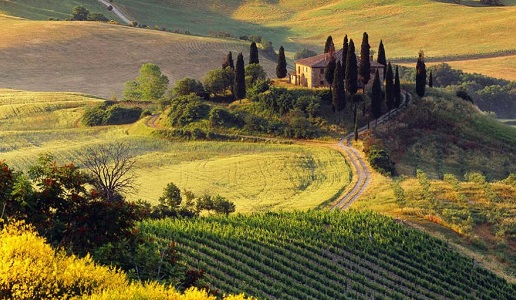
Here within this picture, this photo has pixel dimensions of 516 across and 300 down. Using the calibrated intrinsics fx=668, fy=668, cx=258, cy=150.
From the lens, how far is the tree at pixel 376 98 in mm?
74562

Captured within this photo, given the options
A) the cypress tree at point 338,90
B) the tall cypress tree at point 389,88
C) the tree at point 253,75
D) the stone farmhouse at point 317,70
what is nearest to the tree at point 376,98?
the tall cypress tree at point 389,88

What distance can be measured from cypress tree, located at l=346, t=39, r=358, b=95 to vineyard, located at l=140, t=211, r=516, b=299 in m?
32.8

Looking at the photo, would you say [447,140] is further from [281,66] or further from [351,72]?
[281,66]

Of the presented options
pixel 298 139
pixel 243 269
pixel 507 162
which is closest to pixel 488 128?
pixel 507 162

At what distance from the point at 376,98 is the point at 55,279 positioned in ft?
190

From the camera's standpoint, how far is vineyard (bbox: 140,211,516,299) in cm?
3616

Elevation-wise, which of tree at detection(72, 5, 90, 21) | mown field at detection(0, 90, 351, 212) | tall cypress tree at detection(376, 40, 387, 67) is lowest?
mown field at detection(0, 90, 351, 212)

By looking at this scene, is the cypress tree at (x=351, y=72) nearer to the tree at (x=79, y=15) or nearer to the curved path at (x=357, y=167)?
the curved path at (x=357, y=167)

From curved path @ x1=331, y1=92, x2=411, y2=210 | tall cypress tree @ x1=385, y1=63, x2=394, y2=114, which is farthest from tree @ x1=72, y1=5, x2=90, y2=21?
tall cypress tree @ x1=385, y1=63, x2=394, y2=114

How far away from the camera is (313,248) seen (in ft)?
137

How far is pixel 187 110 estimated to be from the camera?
8206 cm

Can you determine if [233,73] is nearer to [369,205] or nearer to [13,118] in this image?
[13,118]

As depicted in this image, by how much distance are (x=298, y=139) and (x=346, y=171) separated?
13258mm

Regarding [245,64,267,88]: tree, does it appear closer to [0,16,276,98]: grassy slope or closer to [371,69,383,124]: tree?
[371,69,383,124]: tree
